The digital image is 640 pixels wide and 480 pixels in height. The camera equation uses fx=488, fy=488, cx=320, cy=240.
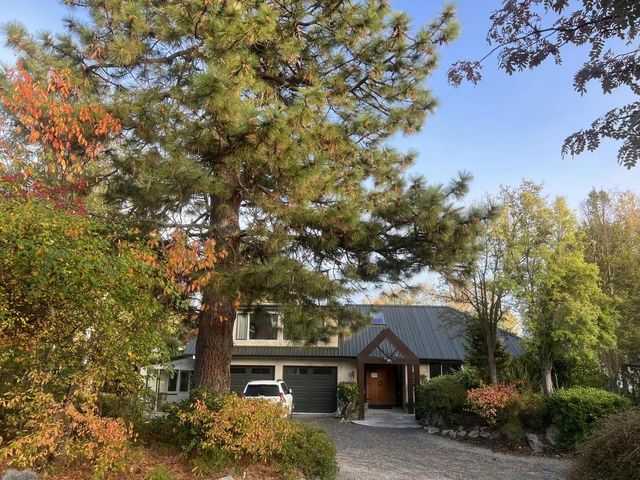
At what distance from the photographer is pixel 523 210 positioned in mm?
14891

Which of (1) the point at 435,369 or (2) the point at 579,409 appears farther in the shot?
(1) the point at 435,369

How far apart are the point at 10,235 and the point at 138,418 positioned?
168 inches

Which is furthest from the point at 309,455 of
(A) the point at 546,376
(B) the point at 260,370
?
(B) the point at 260,370

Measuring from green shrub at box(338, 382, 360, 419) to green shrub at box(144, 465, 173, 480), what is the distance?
1446 centimetres

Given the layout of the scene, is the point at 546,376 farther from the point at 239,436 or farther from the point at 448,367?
the point at 239,436

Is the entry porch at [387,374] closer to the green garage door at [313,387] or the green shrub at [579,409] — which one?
the green garage door at [313,387]

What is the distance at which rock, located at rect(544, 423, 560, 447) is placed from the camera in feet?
39.4

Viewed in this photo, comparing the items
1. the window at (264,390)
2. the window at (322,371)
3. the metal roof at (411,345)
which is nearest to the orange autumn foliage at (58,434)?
the window at (264,390)

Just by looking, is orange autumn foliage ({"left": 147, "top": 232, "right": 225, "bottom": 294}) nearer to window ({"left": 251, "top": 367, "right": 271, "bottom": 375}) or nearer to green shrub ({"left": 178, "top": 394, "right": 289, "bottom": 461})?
green shrub ({"left": 178, "top": 394, "right": 289, "bottom": 461})

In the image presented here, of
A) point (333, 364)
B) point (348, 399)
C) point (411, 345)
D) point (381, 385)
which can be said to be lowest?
point (348, 399)

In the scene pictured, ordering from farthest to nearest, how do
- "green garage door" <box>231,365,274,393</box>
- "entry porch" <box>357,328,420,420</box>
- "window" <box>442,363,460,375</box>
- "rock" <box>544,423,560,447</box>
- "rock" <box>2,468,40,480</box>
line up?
"green garage door" <box>231,365,274,393</box>
"window" <box>442,363,460,375</box>
"entry porch" <box>357,328,420,420</box>
"rock" <box>544,423,560,447</box>
"rock" <box>2,468,40,480</box>

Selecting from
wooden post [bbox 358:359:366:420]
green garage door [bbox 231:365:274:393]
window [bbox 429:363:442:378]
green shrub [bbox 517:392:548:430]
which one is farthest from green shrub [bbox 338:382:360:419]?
green shrub [bbox 517:392:548:430]

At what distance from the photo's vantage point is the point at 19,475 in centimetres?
534

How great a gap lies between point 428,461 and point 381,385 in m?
13.7
